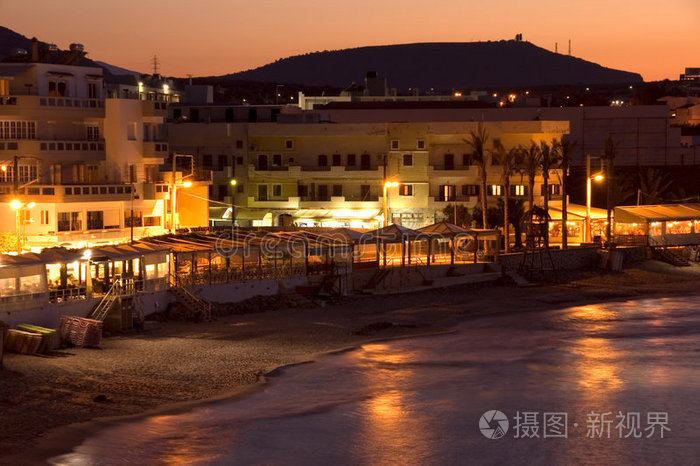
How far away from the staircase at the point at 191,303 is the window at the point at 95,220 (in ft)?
44.8

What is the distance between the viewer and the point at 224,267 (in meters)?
47.4

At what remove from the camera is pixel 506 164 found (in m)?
64.6

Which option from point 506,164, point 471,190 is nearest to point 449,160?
point 471,190

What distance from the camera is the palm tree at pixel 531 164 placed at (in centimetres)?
6369

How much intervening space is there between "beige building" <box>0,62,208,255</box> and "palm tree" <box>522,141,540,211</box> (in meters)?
19.6

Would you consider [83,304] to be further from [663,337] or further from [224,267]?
[663,337]

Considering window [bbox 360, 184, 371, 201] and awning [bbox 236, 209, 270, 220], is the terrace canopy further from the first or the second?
awning [bbox 236, 209, 270, 220]

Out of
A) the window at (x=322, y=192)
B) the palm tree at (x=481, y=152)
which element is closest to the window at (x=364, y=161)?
the window at (x=322, y=192)

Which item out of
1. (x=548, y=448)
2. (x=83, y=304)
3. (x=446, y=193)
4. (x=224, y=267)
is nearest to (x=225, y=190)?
(x=446, y=193)

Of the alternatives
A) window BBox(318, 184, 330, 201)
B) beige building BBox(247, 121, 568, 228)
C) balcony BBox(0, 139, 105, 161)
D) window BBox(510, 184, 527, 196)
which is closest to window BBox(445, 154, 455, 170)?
beige building BBox(247, 121, 568, 228)

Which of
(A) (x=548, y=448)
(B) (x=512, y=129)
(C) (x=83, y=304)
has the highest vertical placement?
(B) (x=512, y=129)

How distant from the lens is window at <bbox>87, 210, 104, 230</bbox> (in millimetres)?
56562

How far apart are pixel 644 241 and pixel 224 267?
29541mm

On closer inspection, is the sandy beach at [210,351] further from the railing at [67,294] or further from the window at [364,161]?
the window at [364,161]
